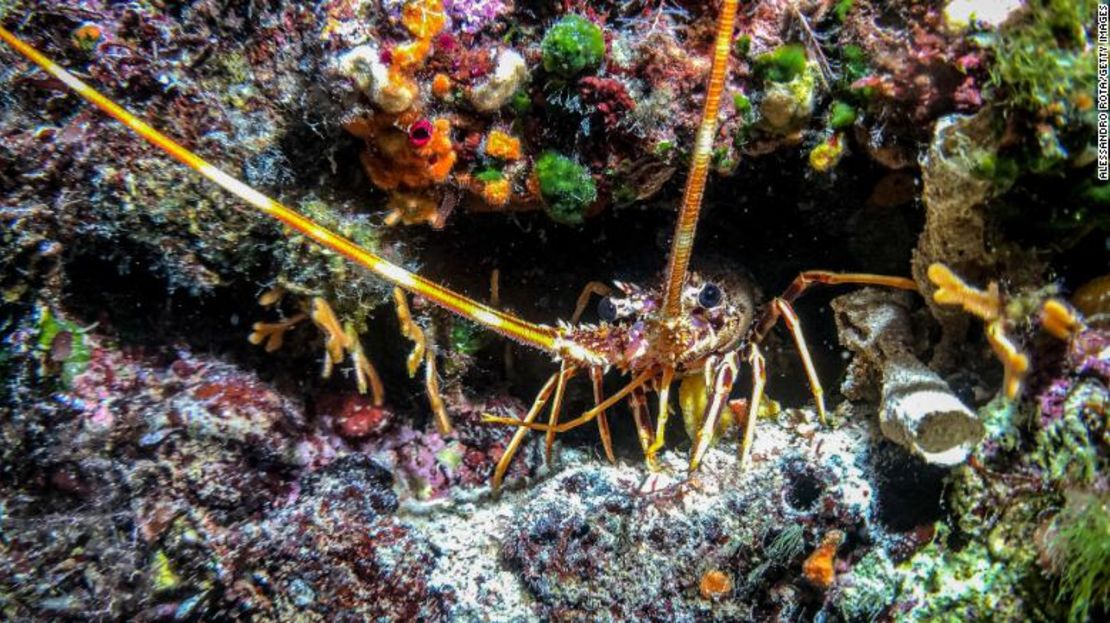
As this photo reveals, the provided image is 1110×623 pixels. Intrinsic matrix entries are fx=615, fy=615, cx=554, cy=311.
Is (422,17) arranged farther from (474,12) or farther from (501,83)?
(501,83)

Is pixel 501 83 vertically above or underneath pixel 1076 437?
above

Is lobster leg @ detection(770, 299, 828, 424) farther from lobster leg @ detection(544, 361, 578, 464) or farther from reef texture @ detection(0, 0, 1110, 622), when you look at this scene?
lobster leg @ detection(544, 361, 578, 464)

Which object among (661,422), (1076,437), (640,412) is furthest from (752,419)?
(1076,437)

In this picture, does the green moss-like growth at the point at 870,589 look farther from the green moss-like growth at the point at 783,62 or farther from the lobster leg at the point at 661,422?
the green moss-like growth at the point at 783,62

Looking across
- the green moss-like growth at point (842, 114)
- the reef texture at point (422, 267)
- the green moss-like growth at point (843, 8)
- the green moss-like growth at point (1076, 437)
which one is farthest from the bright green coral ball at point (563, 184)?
the green moss-like growth at point (1076, 437)

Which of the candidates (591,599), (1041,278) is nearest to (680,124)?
(1041,278)

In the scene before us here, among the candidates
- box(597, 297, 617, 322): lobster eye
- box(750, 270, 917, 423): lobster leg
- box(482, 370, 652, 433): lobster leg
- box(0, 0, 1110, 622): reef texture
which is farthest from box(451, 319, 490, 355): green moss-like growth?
box(750, 270, 917, 423): lobster leg
